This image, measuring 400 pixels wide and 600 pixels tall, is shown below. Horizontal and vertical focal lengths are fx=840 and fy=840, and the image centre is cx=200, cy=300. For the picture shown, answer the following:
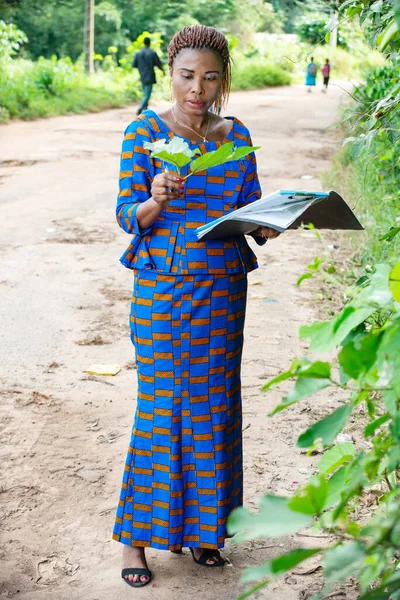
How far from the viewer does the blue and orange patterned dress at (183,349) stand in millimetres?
2627

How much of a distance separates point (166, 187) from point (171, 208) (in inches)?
9.4

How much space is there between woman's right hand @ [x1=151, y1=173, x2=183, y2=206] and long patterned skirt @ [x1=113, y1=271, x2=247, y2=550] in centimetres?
31

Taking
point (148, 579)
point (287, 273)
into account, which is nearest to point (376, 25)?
point (148, 579)

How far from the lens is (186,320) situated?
2654 mm

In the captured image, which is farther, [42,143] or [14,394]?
[42,143]

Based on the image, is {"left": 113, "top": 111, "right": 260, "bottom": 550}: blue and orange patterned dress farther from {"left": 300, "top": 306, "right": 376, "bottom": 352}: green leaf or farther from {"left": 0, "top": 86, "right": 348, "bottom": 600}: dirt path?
{"left": 300, "top": 306, "right": 376, "bottom": 352}: green leaf

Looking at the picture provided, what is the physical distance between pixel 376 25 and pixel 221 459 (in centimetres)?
152

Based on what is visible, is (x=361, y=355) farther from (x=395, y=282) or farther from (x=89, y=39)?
(x=89, y=39)

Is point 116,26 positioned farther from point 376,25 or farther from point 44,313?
point 376,25

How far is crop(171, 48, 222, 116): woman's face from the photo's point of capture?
258 centimetres

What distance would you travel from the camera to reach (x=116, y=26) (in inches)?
1214

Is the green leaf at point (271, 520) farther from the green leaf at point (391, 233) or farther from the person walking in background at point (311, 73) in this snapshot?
the person walking in background at point (311, 73)

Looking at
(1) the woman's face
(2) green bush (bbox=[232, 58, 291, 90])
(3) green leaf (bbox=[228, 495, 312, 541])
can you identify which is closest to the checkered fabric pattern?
(1) the woman's face

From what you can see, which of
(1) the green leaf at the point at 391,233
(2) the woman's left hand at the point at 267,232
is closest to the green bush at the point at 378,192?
(2) the woman's left hand at the point at 267,232
